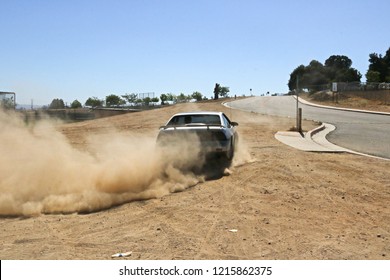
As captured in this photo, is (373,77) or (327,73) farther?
(327,73)

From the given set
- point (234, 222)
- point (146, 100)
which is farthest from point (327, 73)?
point (234, 222)

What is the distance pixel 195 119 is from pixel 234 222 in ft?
19.0

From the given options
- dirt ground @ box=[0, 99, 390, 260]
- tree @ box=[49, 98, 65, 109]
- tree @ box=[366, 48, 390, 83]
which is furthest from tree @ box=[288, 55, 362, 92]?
dirt ground @ box=[0, 99, 390, 260]

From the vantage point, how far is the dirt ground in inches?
199

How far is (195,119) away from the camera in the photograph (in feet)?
38.2

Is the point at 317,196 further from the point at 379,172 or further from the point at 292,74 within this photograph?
the point at 292,74

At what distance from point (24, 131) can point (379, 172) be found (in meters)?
8.81

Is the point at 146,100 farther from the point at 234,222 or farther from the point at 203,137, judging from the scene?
the point at 234,222

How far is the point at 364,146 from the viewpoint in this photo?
14250 millimetres

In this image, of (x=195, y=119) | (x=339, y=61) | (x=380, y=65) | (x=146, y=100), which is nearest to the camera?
(x=195, y=119)

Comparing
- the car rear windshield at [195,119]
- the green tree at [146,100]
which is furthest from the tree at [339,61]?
the car rear windshield at [195,119]

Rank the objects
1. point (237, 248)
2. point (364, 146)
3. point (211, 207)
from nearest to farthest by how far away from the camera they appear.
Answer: point (237, 248)
point (211, 207)
point (364, 146)

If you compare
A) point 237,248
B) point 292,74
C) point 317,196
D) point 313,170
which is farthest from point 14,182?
point 292,74

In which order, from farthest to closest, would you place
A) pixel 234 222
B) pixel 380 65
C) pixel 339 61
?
pixel 339 61
pixel 380 65
pixel 234 222
